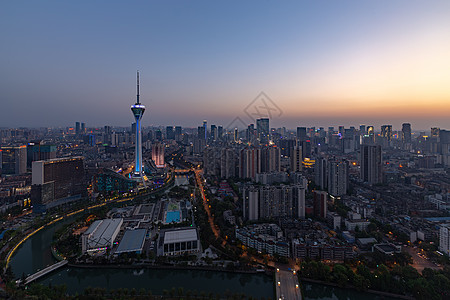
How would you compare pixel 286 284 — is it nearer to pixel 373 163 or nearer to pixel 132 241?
pixel 132 241

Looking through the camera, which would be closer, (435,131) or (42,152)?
(42,152)

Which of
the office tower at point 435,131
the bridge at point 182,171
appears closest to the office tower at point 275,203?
the bridge at point 182,171

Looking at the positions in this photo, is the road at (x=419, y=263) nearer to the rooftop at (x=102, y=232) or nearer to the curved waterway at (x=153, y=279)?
the curved waterway at (x=153, y=279)

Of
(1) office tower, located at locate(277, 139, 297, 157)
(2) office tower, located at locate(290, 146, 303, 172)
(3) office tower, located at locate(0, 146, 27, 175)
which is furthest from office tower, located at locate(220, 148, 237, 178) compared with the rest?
(3) office tower, located at locate(0, 146, 27, 175)

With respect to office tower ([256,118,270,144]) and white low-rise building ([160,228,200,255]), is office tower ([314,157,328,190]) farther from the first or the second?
office tower ([256,118,270,144])

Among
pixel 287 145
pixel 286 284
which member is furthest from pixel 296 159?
pixel 286 284

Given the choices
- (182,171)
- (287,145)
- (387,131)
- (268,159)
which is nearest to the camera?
(268,159)

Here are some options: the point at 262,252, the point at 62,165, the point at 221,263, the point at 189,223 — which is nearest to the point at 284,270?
the point at 262,252
